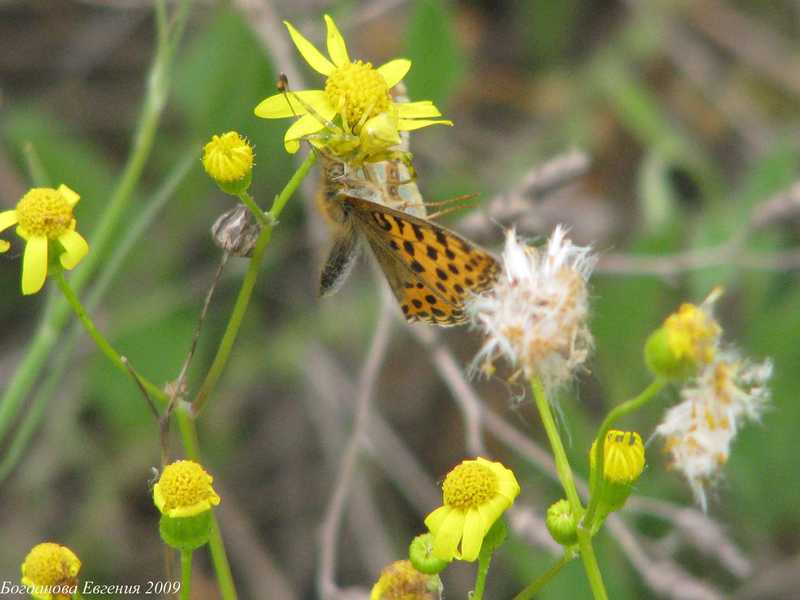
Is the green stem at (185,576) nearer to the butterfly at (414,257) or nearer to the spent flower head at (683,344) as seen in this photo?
the butterfly at (414,257)

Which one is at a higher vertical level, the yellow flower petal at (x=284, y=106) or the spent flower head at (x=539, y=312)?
the yellow flower petal at (x=284, y=106)

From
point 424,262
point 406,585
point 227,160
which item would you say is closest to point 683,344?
point 424,262

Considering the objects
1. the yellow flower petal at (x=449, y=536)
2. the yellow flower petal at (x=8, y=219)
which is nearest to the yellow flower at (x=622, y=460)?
the yellow flower petal at (x=449, y=536)

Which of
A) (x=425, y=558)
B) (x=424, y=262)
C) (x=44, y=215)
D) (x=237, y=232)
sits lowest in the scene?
(x=425, y=558)

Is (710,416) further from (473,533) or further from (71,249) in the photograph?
(71,249)

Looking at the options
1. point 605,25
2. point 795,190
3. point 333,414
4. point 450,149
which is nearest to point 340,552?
point 333,414

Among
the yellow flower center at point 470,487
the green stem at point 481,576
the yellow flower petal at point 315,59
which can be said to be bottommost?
the green stem at point 481,576

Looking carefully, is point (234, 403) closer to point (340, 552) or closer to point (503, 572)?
point (340, 552)
